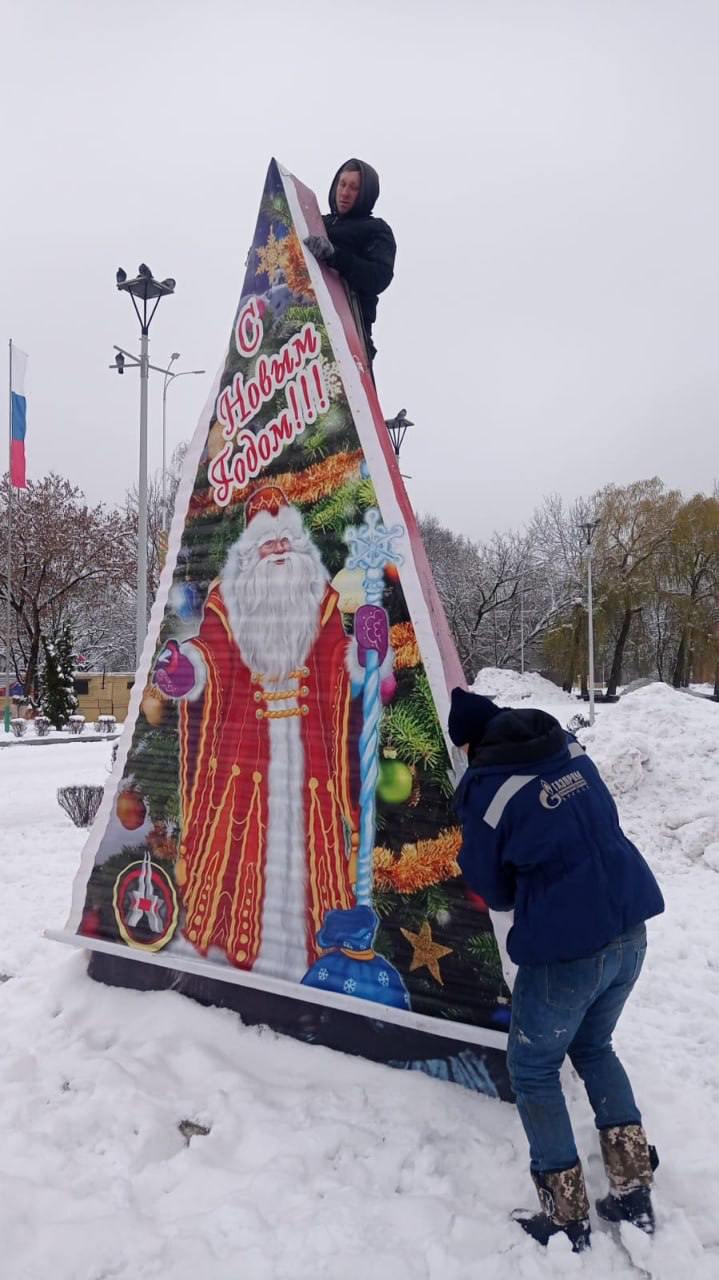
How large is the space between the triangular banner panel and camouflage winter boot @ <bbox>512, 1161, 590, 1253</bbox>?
665 mm

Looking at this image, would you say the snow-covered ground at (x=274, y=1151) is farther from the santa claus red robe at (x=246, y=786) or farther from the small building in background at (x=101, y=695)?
the small building in background at (x=101, y=695)

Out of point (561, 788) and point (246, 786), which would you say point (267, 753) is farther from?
point (561, 788)

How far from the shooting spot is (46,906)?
603 centimetres

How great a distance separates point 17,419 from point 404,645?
22425mm

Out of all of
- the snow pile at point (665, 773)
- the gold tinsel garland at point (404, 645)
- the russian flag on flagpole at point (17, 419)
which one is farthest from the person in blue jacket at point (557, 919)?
the russian flag on flagpole at point (17, 419)

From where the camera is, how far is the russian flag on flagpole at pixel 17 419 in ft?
74.5

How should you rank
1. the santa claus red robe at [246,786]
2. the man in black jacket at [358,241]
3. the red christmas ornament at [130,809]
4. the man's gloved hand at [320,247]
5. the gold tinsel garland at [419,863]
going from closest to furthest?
the gold tinsel garland at [419,863] → the santa claus red robe at [246,786] → the man's gloved hand at [320,247] → the man in black jacket at [358,241] → the red christmas ornament at [130,809]

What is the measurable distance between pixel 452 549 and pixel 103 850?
49.1 meters

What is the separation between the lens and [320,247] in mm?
3996

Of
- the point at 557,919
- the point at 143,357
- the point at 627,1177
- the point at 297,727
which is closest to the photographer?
the point at 557,919

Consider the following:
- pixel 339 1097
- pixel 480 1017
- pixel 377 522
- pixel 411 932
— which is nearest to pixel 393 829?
pixel 411 932

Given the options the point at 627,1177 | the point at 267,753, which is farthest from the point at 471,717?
the point at 627,1177

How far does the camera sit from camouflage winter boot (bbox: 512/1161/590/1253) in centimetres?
252

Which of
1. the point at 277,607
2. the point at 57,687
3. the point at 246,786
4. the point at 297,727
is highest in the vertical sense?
the point at 277,607
